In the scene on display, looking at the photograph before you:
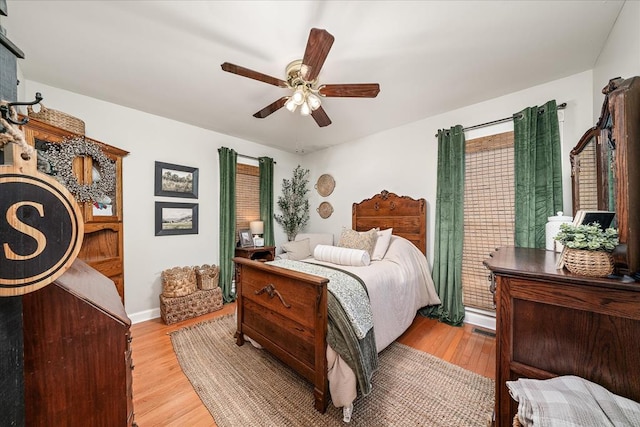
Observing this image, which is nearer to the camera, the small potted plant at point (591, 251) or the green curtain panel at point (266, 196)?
the small potted plant at point (591, 251)

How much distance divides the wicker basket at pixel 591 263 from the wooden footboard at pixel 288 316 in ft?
3.95

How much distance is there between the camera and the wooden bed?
5.02 ft

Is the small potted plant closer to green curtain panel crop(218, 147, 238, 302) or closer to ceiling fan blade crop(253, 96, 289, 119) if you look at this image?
ceiling fan blade crop(253, 96, 289, 119)

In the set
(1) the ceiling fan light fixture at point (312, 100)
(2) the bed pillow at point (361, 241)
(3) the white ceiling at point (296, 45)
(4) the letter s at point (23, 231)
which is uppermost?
(3) the white ceiling at point (296, 45)

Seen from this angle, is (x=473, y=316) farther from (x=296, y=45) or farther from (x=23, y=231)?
(x=23, y=231)

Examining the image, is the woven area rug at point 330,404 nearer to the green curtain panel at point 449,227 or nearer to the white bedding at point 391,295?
the white bedding at point 391,295

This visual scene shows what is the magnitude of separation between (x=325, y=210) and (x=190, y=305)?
2.55 meters

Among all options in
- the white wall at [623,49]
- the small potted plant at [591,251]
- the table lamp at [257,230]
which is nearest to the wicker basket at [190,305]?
the table lamp at [257,230]

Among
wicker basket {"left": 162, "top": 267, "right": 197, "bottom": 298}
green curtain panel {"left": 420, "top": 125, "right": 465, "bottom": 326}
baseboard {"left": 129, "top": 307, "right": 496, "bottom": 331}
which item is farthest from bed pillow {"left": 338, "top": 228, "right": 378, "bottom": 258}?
wicker basket {"left": 162, "top": 267, "right": 197, "bottom": 298}

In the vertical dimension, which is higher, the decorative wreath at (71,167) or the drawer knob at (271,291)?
the decorative wreath at (71,167)

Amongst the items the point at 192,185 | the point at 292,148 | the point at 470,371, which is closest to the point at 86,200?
the point at 192,185

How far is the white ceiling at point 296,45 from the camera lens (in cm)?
148

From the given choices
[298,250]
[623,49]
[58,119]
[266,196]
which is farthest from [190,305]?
[623,49]

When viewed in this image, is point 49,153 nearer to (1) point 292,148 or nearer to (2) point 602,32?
(1) point 292,148
